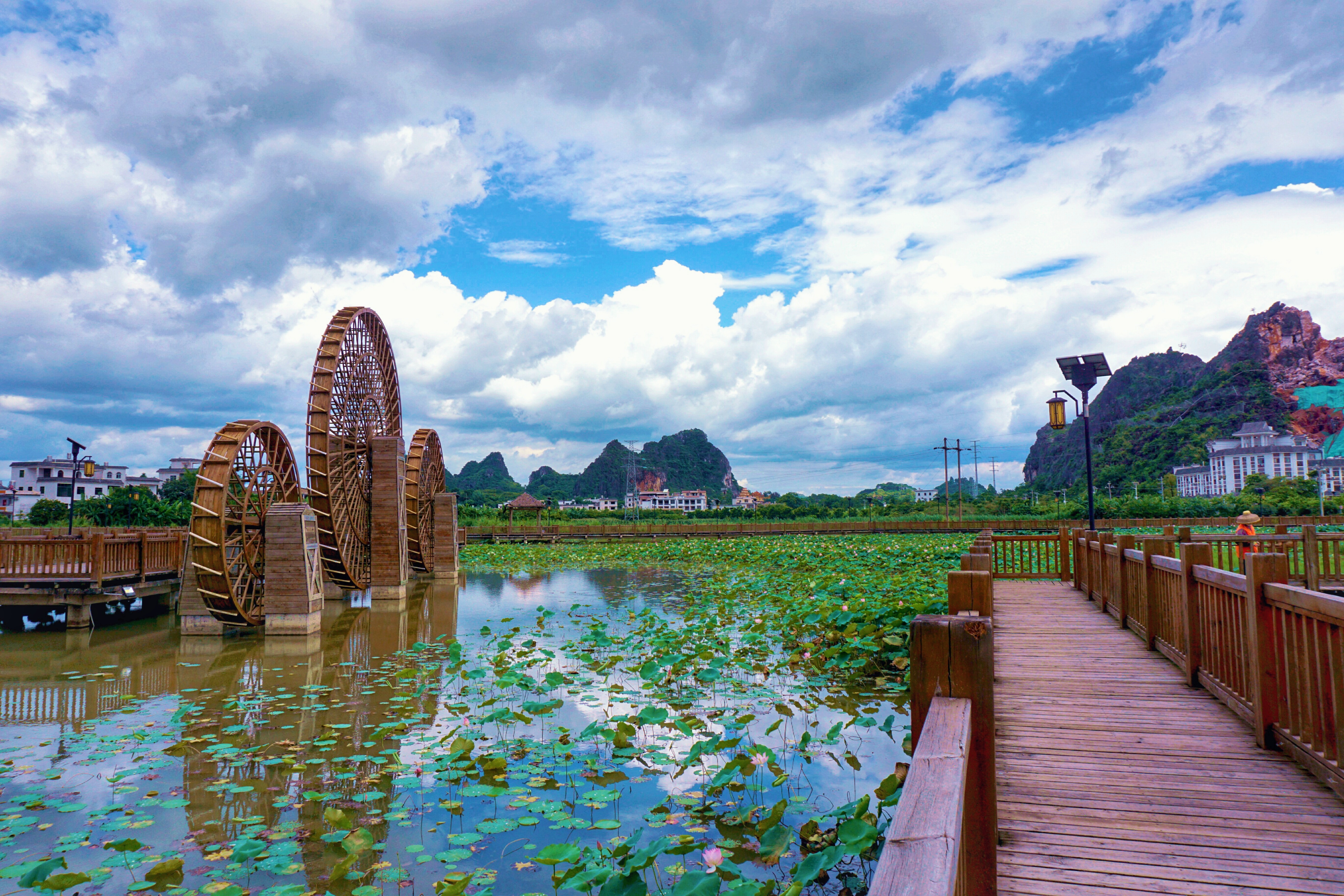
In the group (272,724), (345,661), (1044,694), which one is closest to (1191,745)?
(1044,694)

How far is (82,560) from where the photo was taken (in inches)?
474

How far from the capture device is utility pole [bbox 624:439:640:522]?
64.0 meters

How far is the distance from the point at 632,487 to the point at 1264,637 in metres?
106

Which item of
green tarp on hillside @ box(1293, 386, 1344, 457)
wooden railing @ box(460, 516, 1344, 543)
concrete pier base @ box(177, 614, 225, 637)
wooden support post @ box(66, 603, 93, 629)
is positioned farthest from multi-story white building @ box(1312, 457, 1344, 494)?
wooden support post @ box(66, 603, 93, 629)

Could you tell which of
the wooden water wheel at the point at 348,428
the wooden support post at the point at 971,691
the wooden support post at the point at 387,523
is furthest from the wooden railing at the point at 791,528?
the wooden support post at the point at 971,691

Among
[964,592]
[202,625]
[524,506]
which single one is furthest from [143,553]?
[524,506]

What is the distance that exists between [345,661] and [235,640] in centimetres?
349

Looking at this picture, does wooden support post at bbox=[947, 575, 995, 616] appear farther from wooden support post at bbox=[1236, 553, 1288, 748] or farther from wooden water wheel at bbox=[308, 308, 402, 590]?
wooden water wheel at bbox=[308, 308, 402, 590]

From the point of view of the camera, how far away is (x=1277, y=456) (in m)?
68.9

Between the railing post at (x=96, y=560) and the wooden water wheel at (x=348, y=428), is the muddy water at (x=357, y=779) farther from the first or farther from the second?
the wooden water wheel at (x=348, y=428)

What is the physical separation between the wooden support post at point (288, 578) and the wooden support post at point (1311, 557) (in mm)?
13417

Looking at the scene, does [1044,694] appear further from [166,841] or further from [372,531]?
[372,531]

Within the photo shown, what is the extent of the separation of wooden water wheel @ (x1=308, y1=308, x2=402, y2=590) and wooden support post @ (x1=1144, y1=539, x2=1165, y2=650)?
13.9 metres

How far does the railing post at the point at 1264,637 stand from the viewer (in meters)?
3.63
